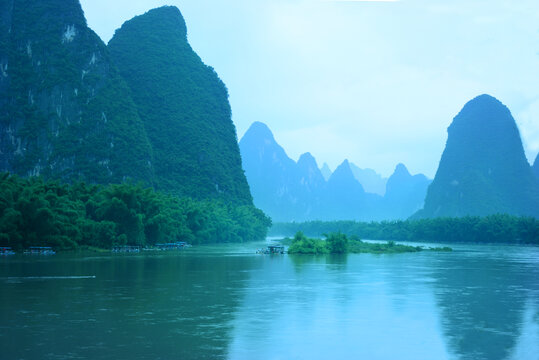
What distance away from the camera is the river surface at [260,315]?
14.0m

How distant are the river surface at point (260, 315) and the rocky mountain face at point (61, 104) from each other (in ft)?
184

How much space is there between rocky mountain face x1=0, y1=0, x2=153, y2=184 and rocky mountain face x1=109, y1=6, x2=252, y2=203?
13.9m

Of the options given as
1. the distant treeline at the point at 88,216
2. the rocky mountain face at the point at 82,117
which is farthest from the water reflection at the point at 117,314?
the rocky mountain face at the point at 82,117

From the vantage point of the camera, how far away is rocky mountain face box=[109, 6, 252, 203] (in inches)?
4525

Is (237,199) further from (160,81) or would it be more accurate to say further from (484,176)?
(484,176)

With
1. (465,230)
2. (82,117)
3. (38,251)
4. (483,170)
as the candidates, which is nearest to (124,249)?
(38,251)

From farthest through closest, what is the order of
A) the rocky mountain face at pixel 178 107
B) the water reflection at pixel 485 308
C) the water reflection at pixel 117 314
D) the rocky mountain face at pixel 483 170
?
1. the rocky mountain face at pixel 483 170
2. the rocky mountain face at pixel 178 107
3. the water reflection at pixel 485 308
4. the water reflection at pixel 117 314

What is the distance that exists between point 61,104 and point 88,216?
136ft

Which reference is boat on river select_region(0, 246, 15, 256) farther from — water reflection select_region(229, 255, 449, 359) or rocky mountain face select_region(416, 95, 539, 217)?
rocky mountain face select_region(416, 95, 539, 217)

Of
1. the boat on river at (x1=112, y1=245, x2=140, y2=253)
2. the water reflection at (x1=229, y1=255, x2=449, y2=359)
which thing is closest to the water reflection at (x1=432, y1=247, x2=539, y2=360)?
the water reflection at (x1=229, y1=255, x2=449, y2=359)

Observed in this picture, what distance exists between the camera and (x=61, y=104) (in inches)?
3553

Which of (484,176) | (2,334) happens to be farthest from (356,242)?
(484,176)

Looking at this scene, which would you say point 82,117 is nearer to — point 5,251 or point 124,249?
point 124,249

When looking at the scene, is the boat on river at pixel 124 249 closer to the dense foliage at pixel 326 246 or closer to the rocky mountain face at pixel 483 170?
the dense foliage at pixel 326 246
